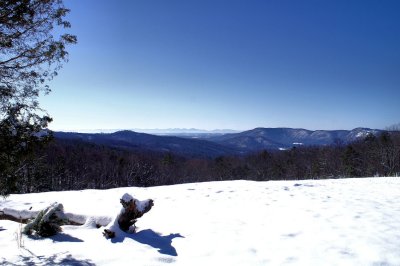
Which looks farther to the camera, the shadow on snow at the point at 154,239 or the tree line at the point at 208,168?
the tree line at the point at 208,168

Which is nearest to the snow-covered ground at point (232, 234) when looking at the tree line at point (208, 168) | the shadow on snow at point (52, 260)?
the shadow on snow at point (52, 260)

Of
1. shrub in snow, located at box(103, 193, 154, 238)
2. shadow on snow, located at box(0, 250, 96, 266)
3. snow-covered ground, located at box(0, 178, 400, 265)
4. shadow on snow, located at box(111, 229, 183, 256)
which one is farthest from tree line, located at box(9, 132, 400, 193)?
shadow on snow, located at box(0, 250, 96, 266)

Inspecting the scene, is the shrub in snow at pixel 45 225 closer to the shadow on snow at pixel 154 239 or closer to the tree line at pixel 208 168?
the shadow on snow at pixel 154 239

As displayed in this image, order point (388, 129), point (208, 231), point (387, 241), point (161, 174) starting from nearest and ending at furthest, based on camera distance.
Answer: point (387, 241) → point (208, 231) → point (388, 129) → point (161, 174)

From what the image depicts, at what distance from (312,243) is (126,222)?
4160mm

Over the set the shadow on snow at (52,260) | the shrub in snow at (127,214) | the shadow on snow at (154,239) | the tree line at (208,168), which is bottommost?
the tree line at (208,168)

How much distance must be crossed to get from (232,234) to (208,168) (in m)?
83.2

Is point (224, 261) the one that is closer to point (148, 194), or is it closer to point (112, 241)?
point (112, 241)

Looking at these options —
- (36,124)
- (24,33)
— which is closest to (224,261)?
(36,124)

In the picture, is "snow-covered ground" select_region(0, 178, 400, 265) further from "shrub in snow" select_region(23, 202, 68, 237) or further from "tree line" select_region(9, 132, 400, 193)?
"tree line" select_region(9, 132, 400, 193)

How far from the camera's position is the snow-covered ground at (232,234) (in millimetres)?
5504

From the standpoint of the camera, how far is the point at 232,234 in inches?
271

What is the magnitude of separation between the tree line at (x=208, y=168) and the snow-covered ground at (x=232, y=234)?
3852 centimetres

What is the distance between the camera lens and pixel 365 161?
58.6 m
